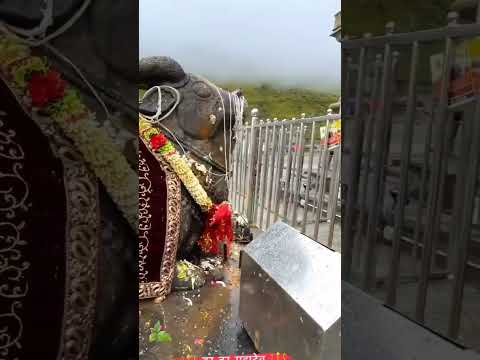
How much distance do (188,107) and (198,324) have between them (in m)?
1.29

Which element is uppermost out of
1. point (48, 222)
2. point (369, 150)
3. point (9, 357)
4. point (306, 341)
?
point (369, 150)

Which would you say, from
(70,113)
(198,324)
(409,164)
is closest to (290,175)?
(198,324)

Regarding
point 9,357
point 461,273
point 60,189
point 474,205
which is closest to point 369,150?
point 474,205

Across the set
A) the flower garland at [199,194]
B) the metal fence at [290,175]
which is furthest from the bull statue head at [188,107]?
the metal fence at [290,175]

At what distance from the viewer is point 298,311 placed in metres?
1.09

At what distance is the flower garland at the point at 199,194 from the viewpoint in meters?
1.89

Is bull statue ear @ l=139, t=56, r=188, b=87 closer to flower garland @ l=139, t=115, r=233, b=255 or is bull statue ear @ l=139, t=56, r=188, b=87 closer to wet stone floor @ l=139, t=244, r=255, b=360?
flower garland @ l=139, t=115, r=233, b=255

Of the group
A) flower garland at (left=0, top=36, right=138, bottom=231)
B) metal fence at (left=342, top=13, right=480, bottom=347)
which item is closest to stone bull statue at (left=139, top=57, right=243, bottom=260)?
metal fence at (left=342, top=13, right=480, bottom=347)

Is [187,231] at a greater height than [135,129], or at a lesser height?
lesser

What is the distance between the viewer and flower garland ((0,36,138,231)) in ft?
1.81

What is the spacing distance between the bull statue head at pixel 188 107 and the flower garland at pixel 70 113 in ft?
5.14

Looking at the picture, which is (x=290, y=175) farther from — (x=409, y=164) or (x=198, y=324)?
(x=409, y=164)

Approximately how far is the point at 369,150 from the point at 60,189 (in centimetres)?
74

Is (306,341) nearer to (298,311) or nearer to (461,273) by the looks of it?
(298,311)
